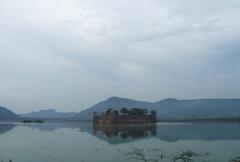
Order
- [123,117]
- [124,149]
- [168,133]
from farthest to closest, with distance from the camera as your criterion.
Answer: [123,117] → [168,133] → [124,149]

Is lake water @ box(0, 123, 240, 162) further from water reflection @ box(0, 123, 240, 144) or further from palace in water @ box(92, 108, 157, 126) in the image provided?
palace in water @ box(92, 108, 157, 126)

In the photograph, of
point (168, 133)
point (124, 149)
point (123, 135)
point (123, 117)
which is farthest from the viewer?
point (123, 117)

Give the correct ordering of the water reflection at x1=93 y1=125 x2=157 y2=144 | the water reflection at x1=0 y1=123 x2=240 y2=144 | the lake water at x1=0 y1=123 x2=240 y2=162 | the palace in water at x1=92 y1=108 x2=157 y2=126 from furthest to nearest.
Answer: the palace in water at x1=92 y1=108 x2=157 y2=126 < the water reflection at x1=93 y1=125 x2=157 y2=144 < the water reflection at x1=0 y1=123 x2=240 y2=144 < the lake water at x1=0 y1=123 x2=240 y2=162

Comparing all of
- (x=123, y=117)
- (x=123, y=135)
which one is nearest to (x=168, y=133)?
(x=123, y=135)

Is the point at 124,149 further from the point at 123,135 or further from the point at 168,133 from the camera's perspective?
the point at 168,133

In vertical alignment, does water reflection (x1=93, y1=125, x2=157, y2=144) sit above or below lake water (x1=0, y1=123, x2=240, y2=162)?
above

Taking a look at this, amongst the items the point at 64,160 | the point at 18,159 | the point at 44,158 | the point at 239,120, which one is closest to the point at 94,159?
the point at 64,160

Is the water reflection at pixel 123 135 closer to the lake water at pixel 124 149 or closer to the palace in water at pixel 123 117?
the lake water at pixel 124 149

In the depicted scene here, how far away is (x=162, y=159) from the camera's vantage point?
3073 cm

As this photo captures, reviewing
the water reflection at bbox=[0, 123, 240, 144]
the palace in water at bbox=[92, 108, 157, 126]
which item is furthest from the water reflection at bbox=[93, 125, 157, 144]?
the palace in water at bbox=[92, 108, 157, 126]

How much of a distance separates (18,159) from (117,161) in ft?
31.1

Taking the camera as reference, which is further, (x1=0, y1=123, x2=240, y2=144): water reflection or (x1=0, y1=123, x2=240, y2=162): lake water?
(x1=0, y1=123, x2=240, y2=144): water reflection

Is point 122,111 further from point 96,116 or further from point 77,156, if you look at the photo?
point 77,156

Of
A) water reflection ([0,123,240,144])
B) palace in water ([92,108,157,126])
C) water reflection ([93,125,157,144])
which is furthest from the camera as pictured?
palace in water ([92,108,157,126])
